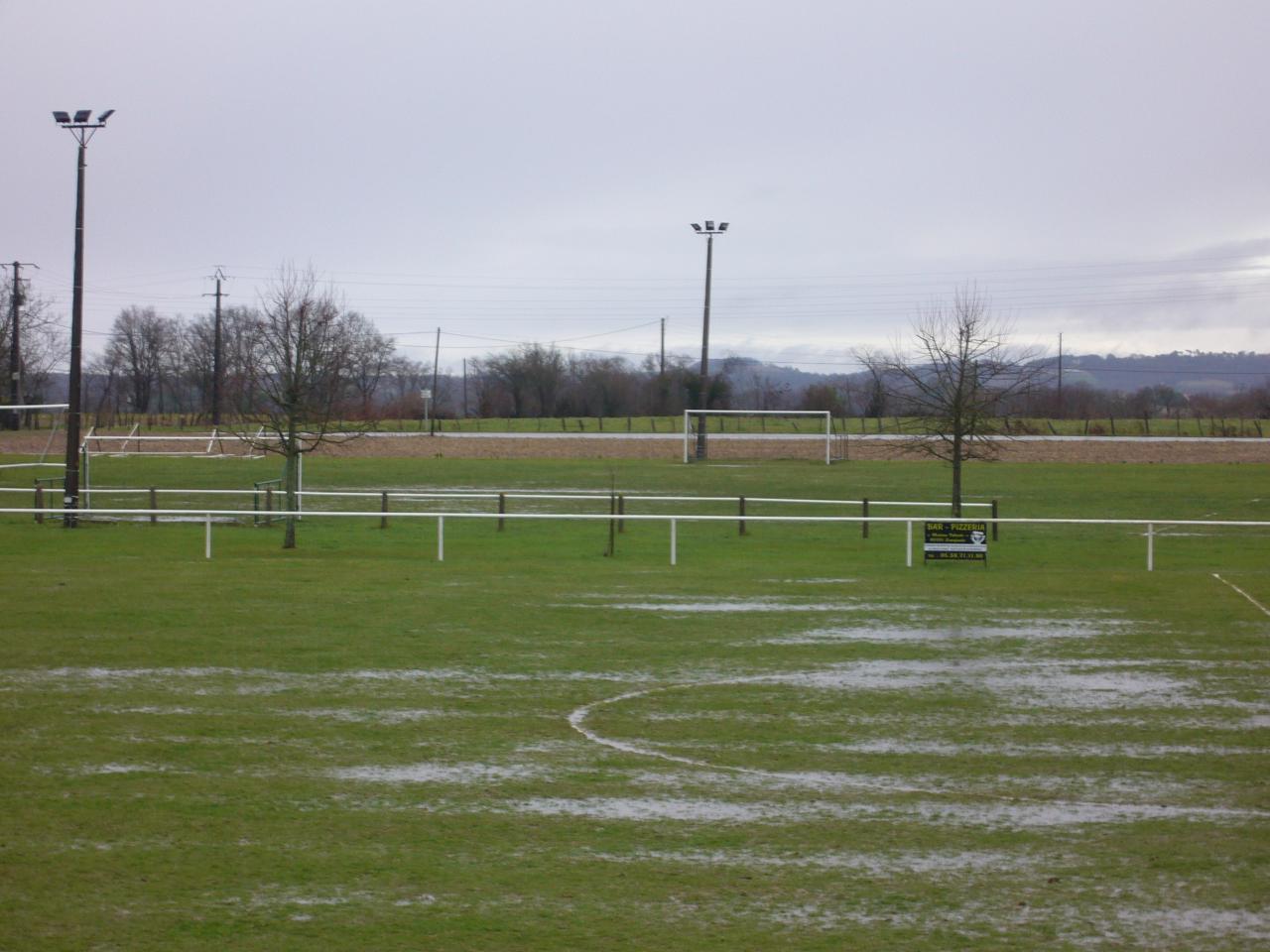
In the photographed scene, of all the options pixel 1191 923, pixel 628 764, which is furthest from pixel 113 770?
pixel 1191 923

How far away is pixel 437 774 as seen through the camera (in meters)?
9.27

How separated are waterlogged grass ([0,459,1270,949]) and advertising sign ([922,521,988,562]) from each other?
9.51 feet

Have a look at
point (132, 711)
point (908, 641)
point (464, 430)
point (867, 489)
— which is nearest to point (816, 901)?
point (132, 711)

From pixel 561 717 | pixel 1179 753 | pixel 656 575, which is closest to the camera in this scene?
pixel 1179 753

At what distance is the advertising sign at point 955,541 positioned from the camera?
79.0ft

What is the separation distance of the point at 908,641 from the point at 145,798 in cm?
909

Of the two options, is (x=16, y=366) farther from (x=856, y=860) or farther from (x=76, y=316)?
(x=856, y=860)

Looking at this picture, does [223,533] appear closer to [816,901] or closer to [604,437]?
[816,901]

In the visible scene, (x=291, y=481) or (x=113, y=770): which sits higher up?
(x=291, y=481)

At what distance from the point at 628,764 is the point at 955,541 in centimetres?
1565

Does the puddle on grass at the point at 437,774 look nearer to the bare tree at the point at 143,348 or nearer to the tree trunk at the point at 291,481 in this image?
the tree trunk at the point at 291,481

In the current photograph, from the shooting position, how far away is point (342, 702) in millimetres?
11633

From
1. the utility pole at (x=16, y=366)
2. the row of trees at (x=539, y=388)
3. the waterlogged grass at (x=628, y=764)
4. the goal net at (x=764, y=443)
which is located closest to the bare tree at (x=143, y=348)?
the row of trees at (x=539, y=388)

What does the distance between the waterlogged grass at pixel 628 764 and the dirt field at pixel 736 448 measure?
4454 centimetres
